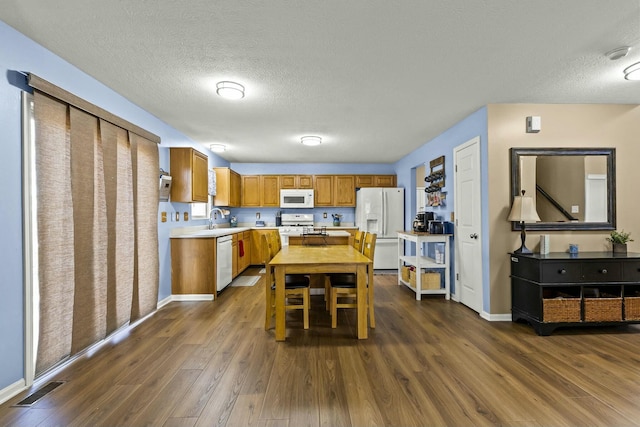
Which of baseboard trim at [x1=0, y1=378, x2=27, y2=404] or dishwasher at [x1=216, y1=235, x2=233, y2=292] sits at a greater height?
dishwasher at [x1=216, y1=235, x2=233, y2=292]

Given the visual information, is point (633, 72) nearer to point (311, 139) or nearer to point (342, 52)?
point (342, 52)

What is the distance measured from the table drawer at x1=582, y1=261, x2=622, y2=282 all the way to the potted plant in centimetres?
41

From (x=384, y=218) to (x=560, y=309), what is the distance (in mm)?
3461

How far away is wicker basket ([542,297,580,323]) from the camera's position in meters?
2.78

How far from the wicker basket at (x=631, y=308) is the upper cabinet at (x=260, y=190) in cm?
562

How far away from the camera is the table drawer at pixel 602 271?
9.23 feet

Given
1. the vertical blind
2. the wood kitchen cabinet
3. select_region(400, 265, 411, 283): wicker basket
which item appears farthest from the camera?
select_region(400, 265, 411, 283): wicker basket

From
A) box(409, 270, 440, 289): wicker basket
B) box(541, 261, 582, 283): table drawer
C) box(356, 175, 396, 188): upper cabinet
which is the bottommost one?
box(409, 270, 440, 289): wicker basket

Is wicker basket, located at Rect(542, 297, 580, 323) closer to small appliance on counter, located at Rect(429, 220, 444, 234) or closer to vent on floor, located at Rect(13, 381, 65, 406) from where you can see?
small appliance on counter, located at Rect(429, 220, 444, 234)

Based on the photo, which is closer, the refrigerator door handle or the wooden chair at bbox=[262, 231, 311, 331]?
the wooden chair at bbox=[262, 231, 311, 331]

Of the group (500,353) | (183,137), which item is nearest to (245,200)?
(183,137)

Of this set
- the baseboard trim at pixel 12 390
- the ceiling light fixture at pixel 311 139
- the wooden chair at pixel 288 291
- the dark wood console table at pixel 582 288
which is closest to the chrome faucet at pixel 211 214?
the ceiling light fixture at pixel 311 139

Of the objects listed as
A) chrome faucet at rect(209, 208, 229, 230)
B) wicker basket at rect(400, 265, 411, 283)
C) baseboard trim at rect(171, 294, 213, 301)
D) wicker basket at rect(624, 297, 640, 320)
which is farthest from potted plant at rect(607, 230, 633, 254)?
chrome faucet at rect(209, 208, 229, 230)

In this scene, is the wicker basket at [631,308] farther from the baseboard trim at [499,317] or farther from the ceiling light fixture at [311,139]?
the ceiling light fixture at [311,139]
